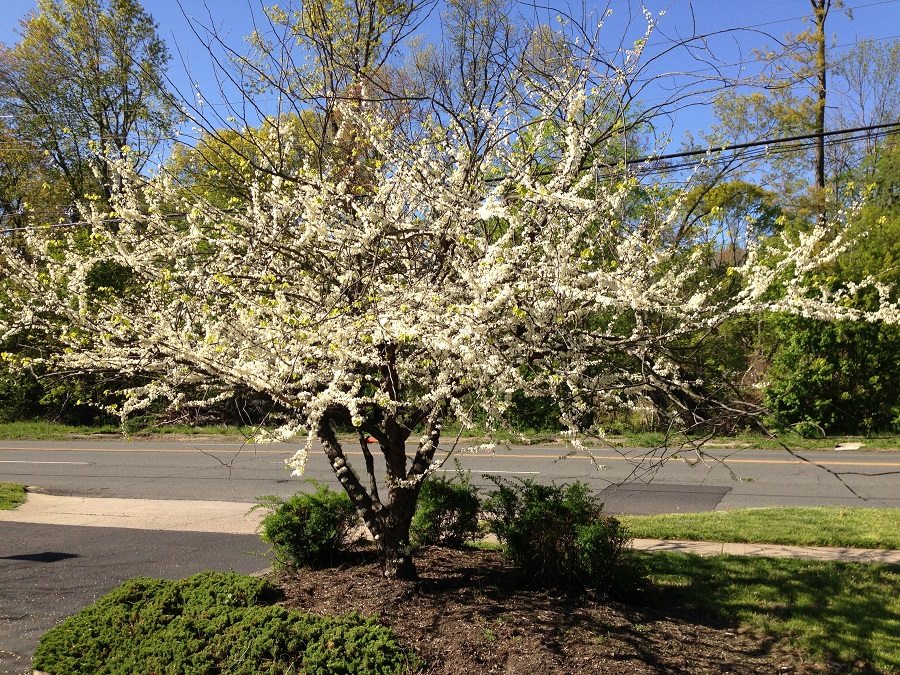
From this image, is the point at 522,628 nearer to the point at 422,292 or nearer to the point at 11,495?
the point at 422,292

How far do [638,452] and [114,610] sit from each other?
1088 centimetres

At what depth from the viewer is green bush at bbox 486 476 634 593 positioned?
5.01 metres

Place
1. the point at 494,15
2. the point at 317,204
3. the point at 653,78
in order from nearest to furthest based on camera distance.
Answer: the point at 317,204, the point at 653,78, the point at 494,15

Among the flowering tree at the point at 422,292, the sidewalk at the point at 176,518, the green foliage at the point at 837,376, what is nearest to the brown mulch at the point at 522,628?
the flowering tree at the point at 422,292

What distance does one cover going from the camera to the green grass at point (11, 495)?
A: 9.89 metres

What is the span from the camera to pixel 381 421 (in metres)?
5.20

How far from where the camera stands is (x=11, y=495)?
34.4 feet

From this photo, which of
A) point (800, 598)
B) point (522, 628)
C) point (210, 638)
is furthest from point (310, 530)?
point (800, 598)

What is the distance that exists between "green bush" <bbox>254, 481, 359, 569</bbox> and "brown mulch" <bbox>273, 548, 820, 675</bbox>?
18 cm

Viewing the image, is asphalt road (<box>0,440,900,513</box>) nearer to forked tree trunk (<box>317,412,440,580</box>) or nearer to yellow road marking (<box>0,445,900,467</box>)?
yellow road marking (<box>0,445,900,467</box>)

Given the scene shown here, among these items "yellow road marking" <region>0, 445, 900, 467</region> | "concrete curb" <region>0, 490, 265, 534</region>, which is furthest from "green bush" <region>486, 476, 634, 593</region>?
"yellow road marking" <region>0, 445, 900, 467</region>

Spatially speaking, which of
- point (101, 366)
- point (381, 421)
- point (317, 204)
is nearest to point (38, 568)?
point (101, 366)

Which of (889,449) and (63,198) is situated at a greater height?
(63,198)

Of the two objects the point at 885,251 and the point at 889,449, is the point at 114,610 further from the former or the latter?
the point at 885,251
